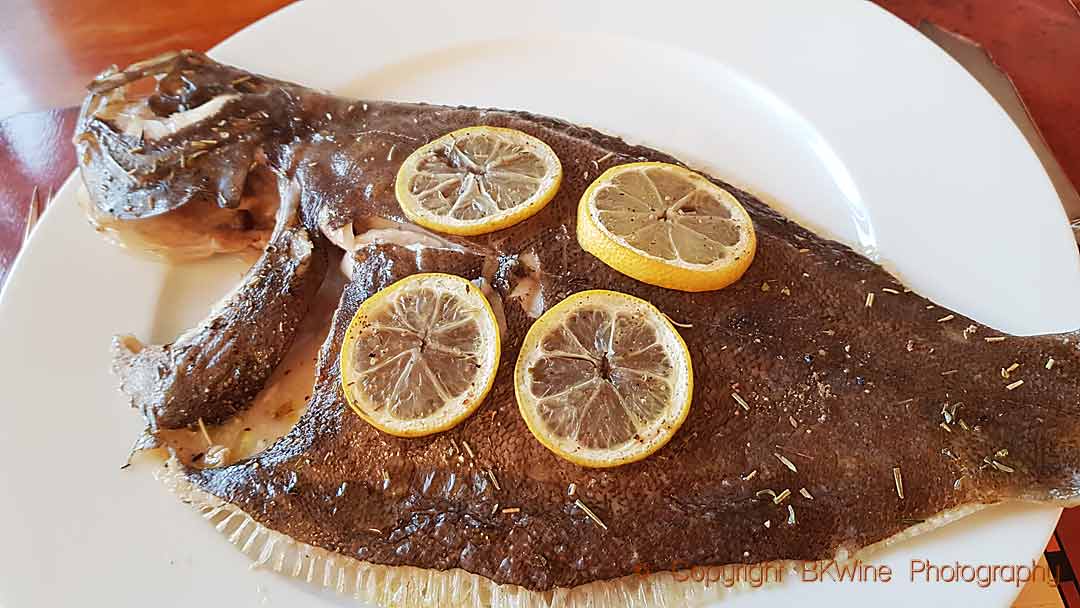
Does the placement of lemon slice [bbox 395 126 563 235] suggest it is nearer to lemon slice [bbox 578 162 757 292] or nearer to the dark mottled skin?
lemon slice [bbox 578 162 757 292]

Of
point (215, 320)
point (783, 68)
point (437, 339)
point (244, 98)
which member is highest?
point (783, 68)

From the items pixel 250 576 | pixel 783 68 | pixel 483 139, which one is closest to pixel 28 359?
pixel 250 576

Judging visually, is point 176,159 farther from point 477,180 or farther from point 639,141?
point 639,141

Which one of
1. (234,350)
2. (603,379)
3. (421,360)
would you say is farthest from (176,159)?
(603,379)

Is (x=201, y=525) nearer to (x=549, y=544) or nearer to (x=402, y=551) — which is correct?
(x=402, y=551)

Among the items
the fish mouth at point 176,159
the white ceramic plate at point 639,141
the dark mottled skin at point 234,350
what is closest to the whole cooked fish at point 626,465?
the dark mottled skin at point 234,350
